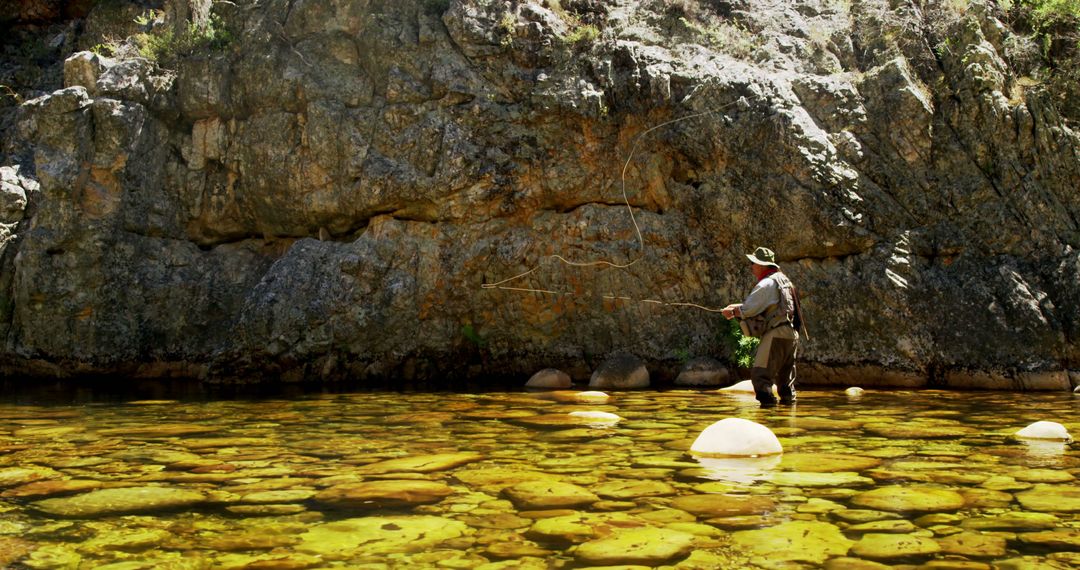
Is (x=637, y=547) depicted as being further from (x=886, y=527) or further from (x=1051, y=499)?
(x=1051, y=499)

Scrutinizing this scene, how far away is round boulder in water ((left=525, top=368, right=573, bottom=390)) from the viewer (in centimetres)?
929

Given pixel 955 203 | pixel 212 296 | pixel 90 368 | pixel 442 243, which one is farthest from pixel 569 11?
pixel 90 368

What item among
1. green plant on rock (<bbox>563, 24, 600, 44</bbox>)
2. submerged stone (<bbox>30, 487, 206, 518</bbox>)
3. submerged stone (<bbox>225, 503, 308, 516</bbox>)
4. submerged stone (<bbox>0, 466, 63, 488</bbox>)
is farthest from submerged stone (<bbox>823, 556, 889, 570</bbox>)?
green plant on rock (<bbox>563, 24, 600, 44</bbox>)

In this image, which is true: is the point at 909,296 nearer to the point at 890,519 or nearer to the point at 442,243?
the point at 442,243

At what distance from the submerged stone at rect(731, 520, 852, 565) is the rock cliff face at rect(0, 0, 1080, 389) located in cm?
649

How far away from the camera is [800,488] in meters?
3.65

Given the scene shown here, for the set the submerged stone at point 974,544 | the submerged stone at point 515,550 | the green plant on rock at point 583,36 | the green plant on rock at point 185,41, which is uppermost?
the green plant on rock at point 185,41

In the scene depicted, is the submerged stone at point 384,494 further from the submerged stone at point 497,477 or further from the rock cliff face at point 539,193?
the rock cliff face at point 539,193

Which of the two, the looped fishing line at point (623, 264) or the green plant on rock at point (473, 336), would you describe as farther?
the green plant on rock at point (473, 336)

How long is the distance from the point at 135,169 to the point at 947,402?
10785mm

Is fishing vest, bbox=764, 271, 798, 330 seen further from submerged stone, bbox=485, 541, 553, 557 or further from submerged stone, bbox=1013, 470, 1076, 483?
submerged stone, bbox=485, 541, 553, 557

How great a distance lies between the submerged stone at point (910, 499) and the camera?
10.7ft

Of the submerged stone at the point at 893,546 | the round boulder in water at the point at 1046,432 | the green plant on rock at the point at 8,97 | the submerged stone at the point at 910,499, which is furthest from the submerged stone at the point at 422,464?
the green plant on rock at the point at 8,97

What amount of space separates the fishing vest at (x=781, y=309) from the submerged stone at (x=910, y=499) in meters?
3.82
